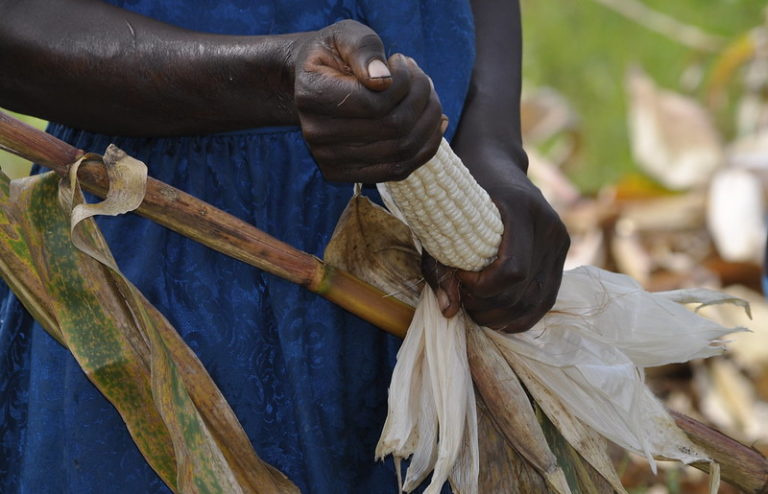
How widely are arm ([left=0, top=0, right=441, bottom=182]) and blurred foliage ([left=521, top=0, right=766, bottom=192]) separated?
135 inches

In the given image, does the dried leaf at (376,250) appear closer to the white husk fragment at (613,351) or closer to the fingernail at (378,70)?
the white husk fragment at (613,351)

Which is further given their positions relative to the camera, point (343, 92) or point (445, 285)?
point (445, 285)

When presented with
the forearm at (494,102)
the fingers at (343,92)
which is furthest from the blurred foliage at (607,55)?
the fingers at (343,92)

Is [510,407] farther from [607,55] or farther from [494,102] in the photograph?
[607,55]

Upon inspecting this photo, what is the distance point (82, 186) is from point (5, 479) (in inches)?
13.1

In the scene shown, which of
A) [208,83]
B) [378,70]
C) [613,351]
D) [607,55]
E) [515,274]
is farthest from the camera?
[607,55]

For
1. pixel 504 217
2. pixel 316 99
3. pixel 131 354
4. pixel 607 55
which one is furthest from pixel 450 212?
pixel 607 55

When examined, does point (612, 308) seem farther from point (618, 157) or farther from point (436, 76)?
point (618, 157)

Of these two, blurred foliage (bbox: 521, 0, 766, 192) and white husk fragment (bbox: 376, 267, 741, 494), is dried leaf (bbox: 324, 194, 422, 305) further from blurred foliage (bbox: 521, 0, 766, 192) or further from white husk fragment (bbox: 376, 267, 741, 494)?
blurred foliage (bbox: 521, 0, 766, 192)

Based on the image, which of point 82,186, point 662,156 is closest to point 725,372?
point 662,156

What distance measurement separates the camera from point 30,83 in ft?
3.02

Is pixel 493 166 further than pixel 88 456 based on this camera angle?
Yes

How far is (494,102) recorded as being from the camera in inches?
45.1

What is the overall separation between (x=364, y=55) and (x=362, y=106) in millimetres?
36
